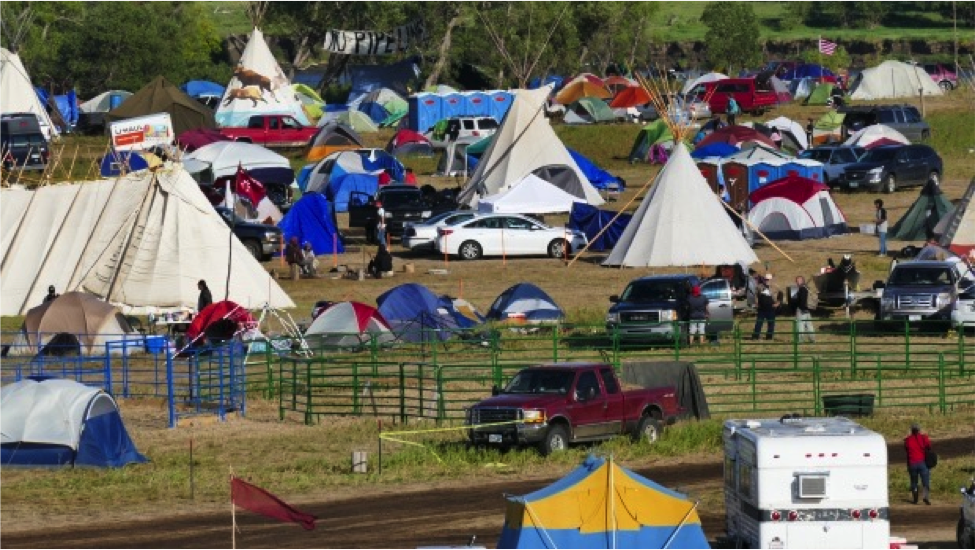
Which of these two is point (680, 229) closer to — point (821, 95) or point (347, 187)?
point (347, 187)

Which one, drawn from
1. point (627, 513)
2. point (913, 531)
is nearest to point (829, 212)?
point (913, 531)

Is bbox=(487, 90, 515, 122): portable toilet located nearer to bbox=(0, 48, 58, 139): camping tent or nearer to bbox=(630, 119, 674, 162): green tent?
bbox=(630, 119, 674, 162): green tent

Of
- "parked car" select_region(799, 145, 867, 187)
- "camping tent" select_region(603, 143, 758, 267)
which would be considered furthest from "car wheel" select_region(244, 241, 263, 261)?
"parked car" select_region(799, 145, 867, 187)

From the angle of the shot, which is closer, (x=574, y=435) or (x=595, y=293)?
(x=574, y=435)

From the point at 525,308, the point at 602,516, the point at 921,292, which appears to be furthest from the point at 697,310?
the point at 602,516

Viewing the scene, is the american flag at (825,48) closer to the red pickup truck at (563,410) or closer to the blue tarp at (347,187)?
the blue tarp at (347,187)

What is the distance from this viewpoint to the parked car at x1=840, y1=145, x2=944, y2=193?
5722 cm

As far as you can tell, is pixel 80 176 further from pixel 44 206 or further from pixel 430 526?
pixel 430 526

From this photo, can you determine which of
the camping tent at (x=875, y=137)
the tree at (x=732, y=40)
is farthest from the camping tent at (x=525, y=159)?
the tree at (x=732, y=40)

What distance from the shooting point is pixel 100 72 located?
282 ft

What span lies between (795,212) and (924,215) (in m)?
3.04

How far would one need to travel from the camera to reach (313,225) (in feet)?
164

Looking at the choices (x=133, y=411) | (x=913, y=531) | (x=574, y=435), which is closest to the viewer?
(x=913, y=531)

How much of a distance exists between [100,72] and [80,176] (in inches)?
908
